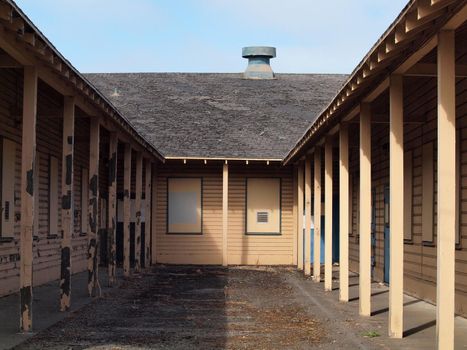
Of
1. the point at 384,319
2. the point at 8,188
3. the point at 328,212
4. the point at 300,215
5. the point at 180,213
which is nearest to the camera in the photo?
the point at 384,319

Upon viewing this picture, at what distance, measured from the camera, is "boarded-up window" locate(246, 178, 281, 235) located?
25.7 meters

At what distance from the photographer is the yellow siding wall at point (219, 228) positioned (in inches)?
1005

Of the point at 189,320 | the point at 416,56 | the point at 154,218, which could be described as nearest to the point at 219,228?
the point at 154,218

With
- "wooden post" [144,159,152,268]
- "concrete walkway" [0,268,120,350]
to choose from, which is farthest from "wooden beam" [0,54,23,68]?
"wooden post" [144,159,152,268]

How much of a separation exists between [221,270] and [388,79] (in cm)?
1352

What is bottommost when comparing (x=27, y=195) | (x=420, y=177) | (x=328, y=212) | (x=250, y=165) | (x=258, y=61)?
(x=328, y=212)

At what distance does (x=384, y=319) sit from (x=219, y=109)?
17.9 m

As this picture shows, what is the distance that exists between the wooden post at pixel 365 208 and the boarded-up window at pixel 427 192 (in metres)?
2.26

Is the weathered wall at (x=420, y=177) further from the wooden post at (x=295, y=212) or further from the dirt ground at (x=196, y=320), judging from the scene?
the wooden post at (x=295, y=212)

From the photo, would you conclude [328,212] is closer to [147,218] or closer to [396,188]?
[396,188]

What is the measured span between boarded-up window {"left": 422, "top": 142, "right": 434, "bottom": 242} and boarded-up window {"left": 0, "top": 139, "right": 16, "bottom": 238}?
24.1 ft

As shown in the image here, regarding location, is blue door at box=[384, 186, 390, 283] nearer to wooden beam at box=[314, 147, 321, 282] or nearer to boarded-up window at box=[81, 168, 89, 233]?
wooden beam at box=[314, 147, 321, 282]

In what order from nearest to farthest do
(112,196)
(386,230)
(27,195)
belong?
(27,195) < (112,196) < (386,230)

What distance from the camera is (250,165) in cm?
2570
